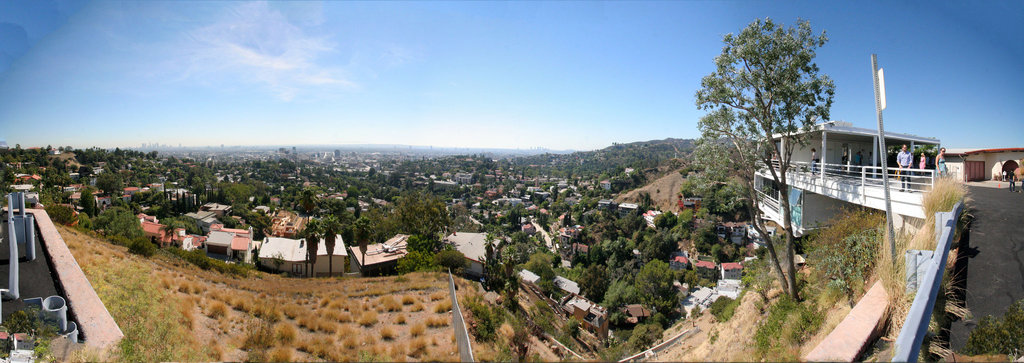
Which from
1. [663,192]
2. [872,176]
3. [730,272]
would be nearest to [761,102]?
[872,176]

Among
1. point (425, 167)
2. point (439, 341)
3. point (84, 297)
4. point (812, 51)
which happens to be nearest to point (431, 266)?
point (439, 341)

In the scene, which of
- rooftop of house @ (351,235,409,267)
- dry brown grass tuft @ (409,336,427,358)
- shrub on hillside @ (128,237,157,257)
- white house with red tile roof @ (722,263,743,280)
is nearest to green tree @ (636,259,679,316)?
white house with red tile roof @ (722,263,743,280)

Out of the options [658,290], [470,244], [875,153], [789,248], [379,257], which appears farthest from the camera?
[658,290]

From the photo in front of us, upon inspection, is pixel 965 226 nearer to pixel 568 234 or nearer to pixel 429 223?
pixel 429 223

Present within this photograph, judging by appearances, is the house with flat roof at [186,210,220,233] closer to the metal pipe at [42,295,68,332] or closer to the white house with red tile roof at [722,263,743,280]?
the metal pipe at [42,295,68,332]

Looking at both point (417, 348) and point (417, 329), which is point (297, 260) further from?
point (417, 348)
